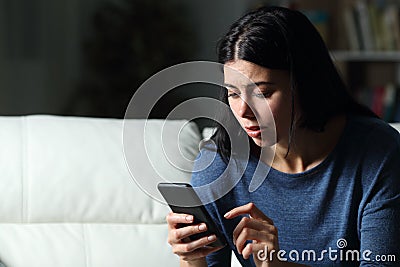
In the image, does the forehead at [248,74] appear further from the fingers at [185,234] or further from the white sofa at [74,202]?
the white sofa at [74,202]

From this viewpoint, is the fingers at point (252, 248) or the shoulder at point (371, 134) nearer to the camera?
the fingers at point (252, 248)

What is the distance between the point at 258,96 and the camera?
54.9 inches

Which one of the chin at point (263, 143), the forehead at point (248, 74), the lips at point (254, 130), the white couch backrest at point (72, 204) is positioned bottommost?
the white couch backrest at point (72, 204)

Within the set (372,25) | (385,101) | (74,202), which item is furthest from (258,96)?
(372,25)

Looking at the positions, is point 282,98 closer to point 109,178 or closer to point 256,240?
point 256,240

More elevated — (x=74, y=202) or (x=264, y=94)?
(x=264, y=94)

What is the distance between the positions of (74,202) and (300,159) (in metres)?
0.61

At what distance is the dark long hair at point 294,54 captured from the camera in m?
1.42

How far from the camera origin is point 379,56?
3.59 m

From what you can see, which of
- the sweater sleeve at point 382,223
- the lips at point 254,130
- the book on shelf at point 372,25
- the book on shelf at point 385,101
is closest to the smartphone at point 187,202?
the lips at point 254,130

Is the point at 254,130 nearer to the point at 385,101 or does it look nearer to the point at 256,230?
the point at 256,230

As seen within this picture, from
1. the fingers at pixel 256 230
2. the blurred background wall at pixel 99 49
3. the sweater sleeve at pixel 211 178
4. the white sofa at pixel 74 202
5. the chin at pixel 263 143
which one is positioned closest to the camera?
the fingers at pixel 256 230

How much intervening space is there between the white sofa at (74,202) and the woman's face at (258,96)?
0.45 meters

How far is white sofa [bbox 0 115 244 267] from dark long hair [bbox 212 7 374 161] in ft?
1.50
